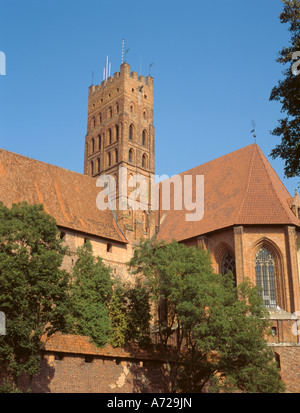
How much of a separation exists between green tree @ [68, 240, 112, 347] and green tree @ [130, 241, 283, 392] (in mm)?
3023

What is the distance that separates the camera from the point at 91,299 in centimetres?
2758

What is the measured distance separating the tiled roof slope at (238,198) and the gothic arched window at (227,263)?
72.1 inches

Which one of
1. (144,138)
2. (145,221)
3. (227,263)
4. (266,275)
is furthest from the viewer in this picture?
(144,138)

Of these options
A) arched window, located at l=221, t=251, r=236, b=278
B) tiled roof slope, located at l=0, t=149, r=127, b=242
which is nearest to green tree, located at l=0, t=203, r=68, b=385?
tiled roof slope, located at l=0, t=149, r=127, b=242

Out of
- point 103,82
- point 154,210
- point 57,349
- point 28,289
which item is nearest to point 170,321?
point 57,349

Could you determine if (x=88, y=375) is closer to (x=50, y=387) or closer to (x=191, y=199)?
(x=50, y=387)

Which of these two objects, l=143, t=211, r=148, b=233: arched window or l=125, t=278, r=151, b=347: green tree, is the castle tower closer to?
l=143, t=211, r=148, b=233: arched window

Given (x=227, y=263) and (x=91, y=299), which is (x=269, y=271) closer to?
(x=227, y=263)

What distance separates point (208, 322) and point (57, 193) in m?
14.9

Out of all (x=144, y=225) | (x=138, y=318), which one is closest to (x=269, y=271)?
(x=138, y=318)

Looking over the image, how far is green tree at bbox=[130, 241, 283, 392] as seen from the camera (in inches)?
895

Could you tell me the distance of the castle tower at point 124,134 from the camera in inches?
1569

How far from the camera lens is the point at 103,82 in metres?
45.1

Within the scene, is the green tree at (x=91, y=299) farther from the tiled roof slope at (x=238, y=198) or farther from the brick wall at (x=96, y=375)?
the tiled roof slope at (x=238, y=198)
